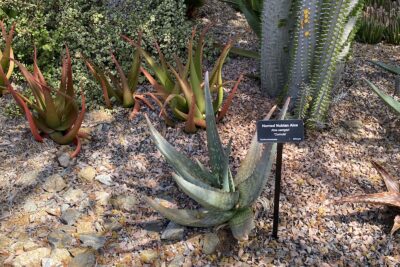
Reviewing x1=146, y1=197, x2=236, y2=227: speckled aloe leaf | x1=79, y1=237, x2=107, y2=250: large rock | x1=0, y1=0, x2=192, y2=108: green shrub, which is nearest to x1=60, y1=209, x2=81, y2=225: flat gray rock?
x1=79, y1=237, x2=107, y2=250: large rock

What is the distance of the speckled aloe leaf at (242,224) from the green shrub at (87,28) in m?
1.82

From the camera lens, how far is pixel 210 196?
1979 mm

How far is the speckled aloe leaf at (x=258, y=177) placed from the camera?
6.58 ft

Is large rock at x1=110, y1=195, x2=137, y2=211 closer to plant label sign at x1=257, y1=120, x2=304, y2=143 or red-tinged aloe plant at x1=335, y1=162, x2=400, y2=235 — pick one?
plant label sign at x1=257, y1=120, x2=304, y2=143

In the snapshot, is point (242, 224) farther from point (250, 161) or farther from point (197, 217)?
point (250, 161)

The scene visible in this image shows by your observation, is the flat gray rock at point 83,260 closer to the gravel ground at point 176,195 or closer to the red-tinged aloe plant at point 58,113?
the gravel ground at point 176,195

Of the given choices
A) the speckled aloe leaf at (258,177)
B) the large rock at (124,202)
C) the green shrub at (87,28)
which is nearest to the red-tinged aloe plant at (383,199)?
the speckled aloe leaf at (258,177)

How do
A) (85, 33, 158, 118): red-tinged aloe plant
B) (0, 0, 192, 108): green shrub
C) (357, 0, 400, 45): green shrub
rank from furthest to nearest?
(357, 0, 400, 45): green shrub
(0, 0, 192, 108): green shrub
(85, 33, 158, 118): red-tinged aloe plant

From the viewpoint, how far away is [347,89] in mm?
3229

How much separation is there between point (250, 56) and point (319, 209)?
1.60m

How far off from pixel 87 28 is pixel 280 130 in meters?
2.48

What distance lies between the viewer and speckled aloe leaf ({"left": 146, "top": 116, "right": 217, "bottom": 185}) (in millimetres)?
2211

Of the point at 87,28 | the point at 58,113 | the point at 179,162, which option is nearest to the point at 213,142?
the point at 179,162

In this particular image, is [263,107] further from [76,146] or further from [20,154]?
[20,154]
